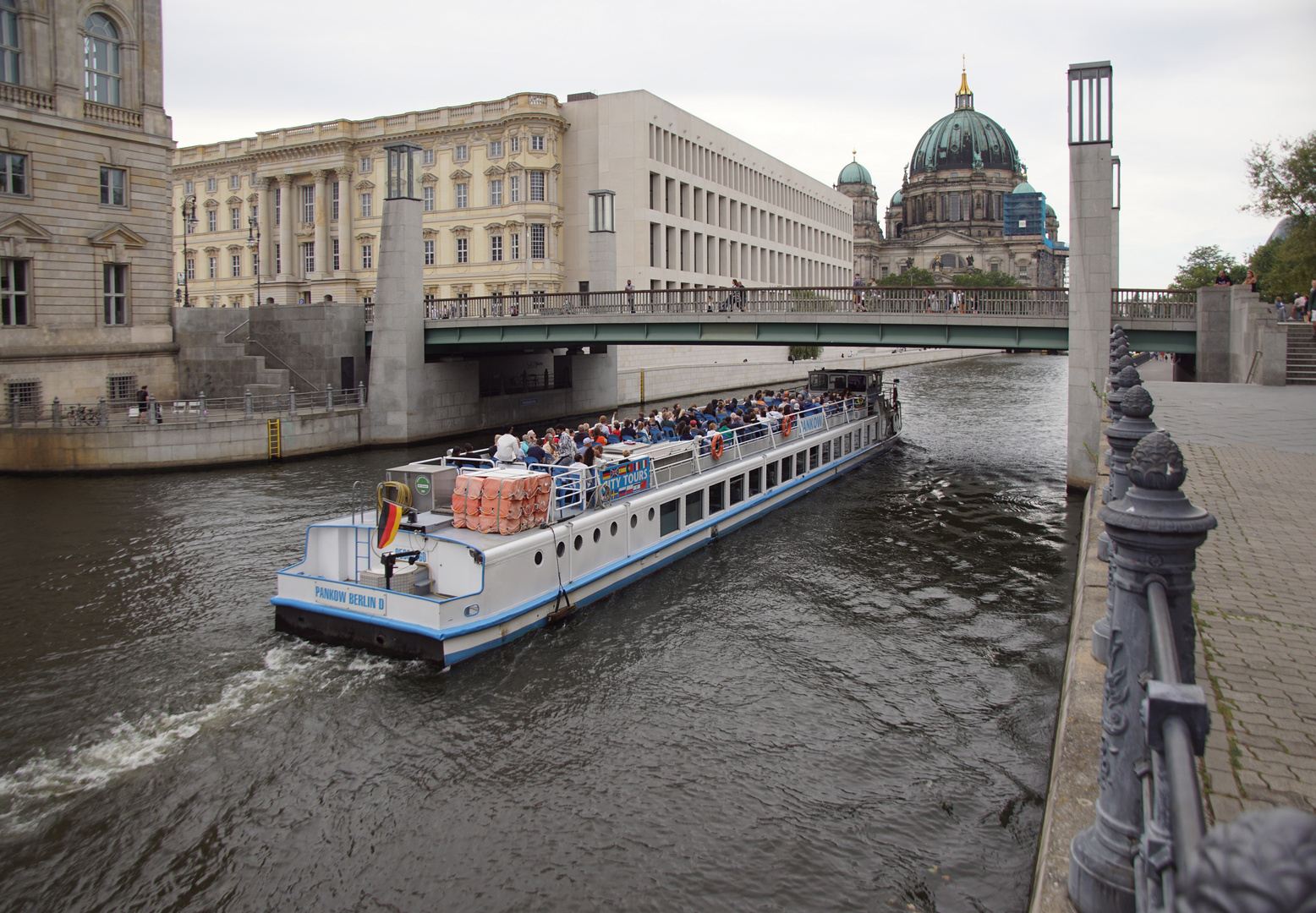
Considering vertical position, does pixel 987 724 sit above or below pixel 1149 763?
below

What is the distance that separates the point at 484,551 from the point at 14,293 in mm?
34371

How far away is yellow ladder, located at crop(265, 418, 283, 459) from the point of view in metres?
39.6

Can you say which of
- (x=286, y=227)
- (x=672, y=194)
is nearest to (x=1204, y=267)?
(x=672, y=194)

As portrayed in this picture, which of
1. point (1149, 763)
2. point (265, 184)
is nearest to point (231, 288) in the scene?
point (265, 184)

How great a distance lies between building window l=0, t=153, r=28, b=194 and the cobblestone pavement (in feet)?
144

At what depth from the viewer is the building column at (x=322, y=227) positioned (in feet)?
288

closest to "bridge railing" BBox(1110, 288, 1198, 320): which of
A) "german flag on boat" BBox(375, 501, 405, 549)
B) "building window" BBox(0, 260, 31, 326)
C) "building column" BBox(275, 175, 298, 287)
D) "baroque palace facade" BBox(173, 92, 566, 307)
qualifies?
"german flag on boat" BBox(375, 501, 405, 549)

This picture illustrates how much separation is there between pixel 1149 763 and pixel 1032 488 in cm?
3097

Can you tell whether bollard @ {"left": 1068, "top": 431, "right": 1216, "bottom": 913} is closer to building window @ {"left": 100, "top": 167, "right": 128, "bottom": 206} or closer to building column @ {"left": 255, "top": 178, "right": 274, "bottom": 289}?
building window @ {"left": 100, "top": 167, "right": 128, "bottom": 206}

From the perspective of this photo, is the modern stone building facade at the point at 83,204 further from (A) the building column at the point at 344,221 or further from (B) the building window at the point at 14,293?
(A) the building column at the point at 344,221

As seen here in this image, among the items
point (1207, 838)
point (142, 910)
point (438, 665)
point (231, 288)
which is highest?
point (231, 288)

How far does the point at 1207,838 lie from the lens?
2.27 m

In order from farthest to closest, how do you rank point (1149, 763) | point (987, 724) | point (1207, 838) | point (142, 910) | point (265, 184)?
point (265, 184), point (987, 724), point (142, 910), point (1149, 763), point (1207, 838)

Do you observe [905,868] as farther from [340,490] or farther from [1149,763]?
[340,490]
